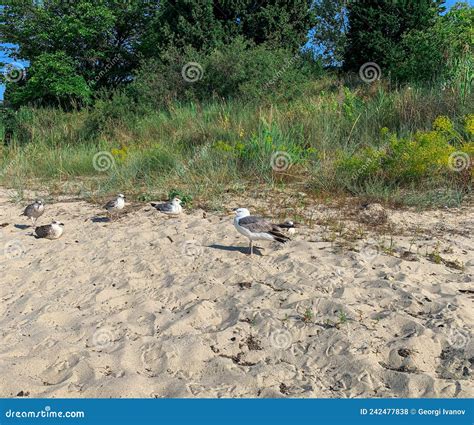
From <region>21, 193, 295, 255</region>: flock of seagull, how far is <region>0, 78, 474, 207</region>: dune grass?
0.72 metres

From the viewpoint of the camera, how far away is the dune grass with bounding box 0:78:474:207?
6977 mm

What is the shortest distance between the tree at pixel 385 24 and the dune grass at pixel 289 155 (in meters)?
6.75

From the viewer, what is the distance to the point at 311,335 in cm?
367

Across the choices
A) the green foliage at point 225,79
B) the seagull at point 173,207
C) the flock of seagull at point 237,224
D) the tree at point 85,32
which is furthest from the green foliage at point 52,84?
the seagull at point 173,207

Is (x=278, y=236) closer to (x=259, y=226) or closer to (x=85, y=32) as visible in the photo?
(x=259, y=226)

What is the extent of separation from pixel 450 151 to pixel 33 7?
916 inches

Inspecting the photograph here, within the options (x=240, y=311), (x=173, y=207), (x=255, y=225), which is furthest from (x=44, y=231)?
(x=240, y=311)

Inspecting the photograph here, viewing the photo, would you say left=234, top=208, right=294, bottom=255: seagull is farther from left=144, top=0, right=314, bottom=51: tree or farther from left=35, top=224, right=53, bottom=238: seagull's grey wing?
left=144, top=0, right=314, bottom=51: tree

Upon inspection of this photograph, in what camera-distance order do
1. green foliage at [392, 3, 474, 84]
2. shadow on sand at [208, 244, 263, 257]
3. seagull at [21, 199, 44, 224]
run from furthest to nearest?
green foliage at [392, 3, 474, 84]
seagull at [21, 199, 44, 224]
shadow on sand at [208, 244, 263, 257]

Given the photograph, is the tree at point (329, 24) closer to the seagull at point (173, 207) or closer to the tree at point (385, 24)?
the tree at point (385, 24)

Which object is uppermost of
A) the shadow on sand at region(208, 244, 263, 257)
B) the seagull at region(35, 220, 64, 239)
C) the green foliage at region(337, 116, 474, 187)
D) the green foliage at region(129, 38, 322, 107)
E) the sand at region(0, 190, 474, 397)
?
the green foliage at region(129, 38, 322, 107)

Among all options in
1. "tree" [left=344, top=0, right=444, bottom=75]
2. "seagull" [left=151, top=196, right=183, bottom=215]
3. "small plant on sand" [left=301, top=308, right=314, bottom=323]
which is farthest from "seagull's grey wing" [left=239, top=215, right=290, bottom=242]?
"tree" [left=344, top=0, right=444, bottom=75]

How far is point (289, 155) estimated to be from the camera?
7750mm
